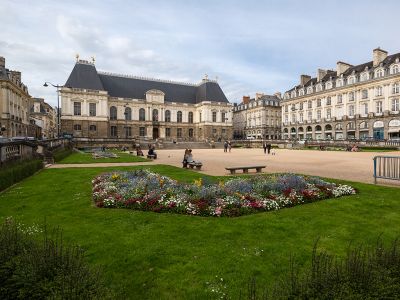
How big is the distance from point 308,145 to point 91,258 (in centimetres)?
5672

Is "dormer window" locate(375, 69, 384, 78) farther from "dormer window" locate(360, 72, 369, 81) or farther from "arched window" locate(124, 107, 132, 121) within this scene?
"arched window" locate(124, 107, 132, 121)

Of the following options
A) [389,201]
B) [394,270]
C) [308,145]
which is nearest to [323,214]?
[389,201]

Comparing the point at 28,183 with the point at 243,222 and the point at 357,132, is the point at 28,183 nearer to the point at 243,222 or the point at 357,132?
the point at 243,222

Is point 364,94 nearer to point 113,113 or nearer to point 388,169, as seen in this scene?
point 388,169

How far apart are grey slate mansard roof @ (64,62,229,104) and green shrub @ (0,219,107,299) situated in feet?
229

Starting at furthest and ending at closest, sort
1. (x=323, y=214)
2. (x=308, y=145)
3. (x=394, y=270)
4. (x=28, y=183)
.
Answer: (x=308, y=145) < (x=28, y=183) < (x=323, y=214) < (x=394, y=270)

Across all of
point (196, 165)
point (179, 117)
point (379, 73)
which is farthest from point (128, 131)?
point (379, 73)

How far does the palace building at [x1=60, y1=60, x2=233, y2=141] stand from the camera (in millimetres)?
65312

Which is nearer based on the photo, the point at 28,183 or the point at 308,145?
the point at 28,183

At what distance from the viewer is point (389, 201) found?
905 cm

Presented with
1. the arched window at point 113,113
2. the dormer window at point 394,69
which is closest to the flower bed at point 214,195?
the dormer window at point 394,69

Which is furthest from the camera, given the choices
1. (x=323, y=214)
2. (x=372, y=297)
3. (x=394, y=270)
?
(x=323, y=214)

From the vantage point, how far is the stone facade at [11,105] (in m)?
53.4

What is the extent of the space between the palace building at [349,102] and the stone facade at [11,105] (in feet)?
238
